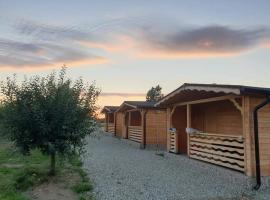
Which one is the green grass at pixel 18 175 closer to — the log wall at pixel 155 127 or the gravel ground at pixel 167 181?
the gravel ground at pixel 167 181

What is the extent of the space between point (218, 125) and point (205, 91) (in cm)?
290

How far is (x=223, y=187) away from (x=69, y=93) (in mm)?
4804

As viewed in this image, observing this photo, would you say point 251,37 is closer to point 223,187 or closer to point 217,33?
point 217,33

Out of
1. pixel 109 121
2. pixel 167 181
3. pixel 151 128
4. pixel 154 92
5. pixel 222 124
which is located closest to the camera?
pixel 167 181

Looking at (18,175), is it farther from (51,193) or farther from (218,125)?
(218,125)

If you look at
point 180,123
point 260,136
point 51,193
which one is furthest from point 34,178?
point 180,123

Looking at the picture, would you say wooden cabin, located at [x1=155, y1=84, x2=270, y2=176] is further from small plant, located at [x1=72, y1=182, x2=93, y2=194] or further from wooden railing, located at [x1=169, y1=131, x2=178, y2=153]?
small plant, located at [x1=72, y1=182, x2=93, y2=194]

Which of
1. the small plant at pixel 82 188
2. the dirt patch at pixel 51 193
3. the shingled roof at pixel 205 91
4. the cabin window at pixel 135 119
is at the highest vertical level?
the shingled roof at pixel 205 91

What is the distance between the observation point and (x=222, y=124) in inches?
464

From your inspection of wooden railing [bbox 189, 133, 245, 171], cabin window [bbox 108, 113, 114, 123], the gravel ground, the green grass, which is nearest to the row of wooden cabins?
wooden railing [bbox 189, 133, 245, 171]

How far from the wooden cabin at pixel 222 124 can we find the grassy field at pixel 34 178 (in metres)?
4.52

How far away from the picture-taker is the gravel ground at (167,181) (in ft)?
20.9

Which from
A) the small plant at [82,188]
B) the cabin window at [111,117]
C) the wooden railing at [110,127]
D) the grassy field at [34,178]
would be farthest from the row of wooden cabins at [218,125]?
the cabin window at [111,117]

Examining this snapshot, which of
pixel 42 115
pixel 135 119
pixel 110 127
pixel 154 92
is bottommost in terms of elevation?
pixel 110 127
